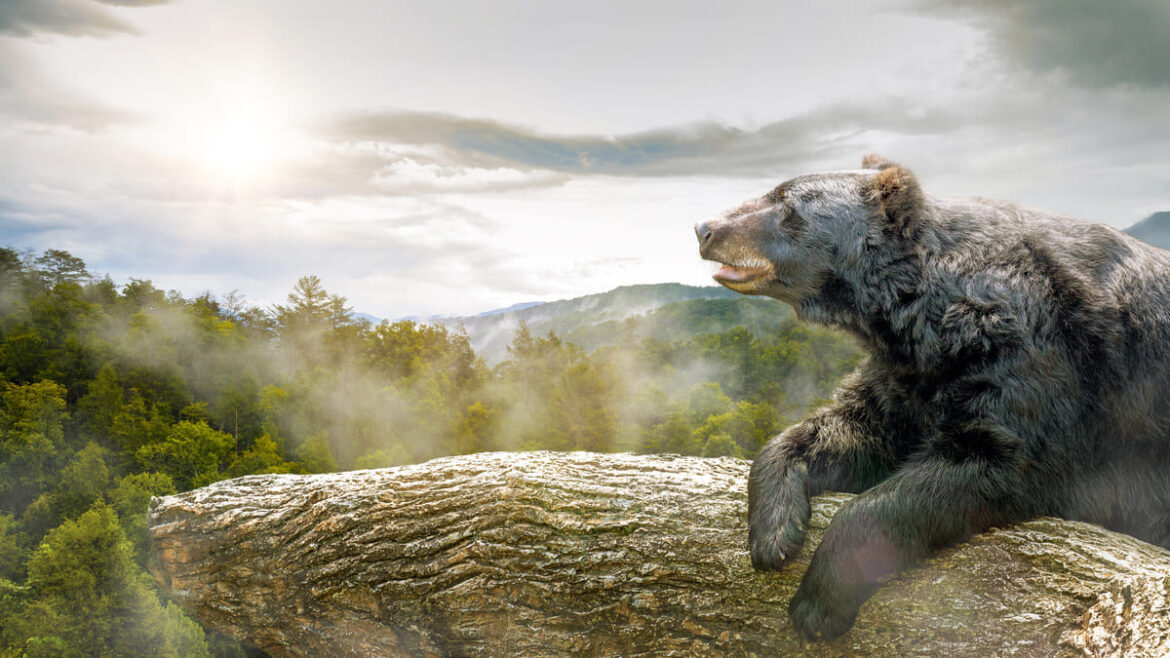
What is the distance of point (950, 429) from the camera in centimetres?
373

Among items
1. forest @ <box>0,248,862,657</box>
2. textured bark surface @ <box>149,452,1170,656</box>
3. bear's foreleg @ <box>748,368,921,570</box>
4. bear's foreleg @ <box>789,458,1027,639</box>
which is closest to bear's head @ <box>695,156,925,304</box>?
bear's foreleg @ <box>748,368,921,570</box>

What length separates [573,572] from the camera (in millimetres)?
4785

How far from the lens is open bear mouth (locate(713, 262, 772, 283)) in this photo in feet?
15.0

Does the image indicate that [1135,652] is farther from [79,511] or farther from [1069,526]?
[79,511]

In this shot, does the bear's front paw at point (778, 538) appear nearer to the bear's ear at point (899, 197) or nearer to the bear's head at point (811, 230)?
the bear's head at point (811, 230)

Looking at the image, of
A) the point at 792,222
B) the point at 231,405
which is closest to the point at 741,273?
the point at 792,222

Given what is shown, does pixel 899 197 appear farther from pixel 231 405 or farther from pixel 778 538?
pixel 231 405

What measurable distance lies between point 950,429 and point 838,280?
1219 millimetres

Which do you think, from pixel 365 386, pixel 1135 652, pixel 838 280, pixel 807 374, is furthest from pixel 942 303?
pixel 365 386

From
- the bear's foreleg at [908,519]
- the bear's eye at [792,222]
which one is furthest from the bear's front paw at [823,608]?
the bear's eye at [792,222]

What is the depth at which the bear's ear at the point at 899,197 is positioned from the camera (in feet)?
13.7

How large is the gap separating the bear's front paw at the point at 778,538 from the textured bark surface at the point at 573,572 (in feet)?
0.67

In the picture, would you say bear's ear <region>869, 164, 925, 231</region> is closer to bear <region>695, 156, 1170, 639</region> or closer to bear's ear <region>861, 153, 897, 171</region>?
bear <region>695, 156, 1170, 639</region>

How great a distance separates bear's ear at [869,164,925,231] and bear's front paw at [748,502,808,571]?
2.08 m
